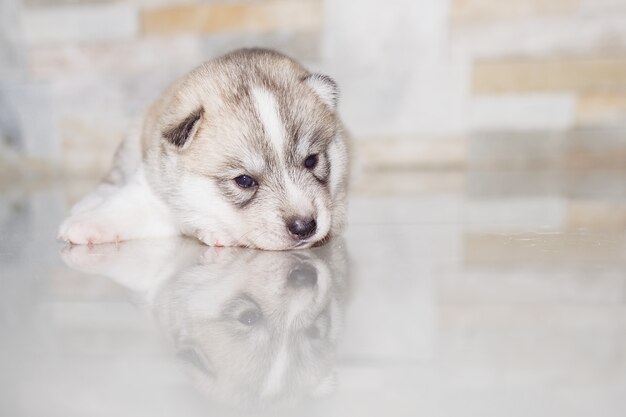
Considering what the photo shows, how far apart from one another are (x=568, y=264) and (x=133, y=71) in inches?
175

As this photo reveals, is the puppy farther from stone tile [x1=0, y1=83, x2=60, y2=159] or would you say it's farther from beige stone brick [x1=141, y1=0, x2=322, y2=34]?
stone tile [x1=0, y1=83, x2=60, y2=159]

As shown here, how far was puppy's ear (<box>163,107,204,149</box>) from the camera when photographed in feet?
7.21

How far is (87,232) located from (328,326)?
1.28m

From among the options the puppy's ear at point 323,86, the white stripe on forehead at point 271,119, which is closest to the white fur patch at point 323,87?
the puppy's ear at point 323,86

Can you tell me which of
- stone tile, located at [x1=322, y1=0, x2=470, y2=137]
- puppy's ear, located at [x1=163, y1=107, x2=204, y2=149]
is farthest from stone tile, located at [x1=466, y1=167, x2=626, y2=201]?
puppy's ear, located at [x1=163, y1=107, x2=204, y2=149]

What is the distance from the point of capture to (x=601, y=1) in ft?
15.9

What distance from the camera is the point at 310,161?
7.48ft

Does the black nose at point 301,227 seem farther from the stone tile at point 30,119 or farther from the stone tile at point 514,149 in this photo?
the stone tile at point 30,119

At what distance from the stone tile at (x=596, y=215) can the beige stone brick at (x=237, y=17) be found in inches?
114

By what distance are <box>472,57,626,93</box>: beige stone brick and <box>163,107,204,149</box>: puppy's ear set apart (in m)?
3.44

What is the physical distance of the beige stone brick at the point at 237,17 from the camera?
16.8ft

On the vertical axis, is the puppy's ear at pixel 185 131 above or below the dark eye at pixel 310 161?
above

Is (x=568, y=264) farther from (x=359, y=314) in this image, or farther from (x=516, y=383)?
(x=516, y=383)

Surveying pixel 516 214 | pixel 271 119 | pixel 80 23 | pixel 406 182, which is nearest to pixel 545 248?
pixel 516 214
